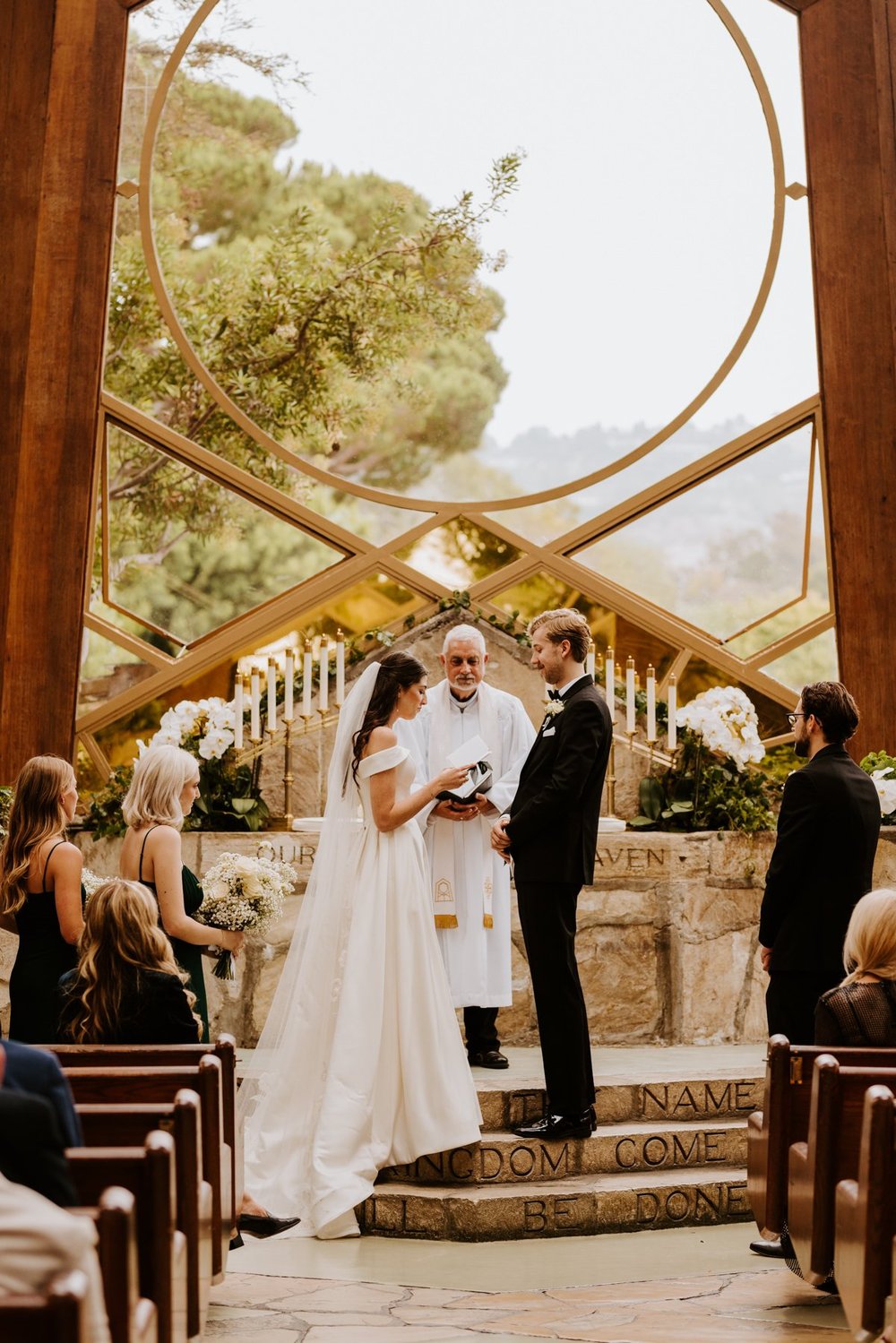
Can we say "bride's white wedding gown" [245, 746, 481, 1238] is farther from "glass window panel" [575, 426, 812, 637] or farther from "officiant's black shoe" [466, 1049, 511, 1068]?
"glass window panel" [575, 426, 812, 637]

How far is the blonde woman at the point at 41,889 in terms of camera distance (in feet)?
13.4

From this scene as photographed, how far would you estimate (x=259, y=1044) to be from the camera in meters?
4.67

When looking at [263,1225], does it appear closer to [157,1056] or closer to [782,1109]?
[157,1056]

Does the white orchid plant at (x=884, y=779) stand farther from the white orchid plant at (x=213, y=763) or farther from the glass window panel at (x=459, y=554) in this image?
the white orchid plant at (x=213, y=763)

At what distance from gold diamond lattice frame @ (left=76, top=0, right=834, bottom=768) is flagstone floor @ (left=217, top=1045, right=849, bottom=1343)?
3468mm

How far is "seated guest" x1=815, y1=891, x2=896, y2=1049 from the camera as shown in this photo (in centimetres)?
350

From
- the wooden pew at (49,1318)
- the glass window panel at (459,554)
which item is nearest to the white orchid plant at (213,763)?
the glass window panel at (459,554)

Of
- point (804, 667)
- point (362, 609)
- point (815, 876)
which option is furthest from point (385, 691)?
point (804, 667)

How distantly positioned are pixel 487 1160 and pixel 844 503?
410cm

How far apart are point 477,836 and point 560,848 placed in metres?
0.93

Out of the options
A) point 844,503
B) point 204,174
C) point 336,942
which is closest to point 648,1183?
point 336,942

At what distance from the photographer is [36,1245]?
70.5 inches

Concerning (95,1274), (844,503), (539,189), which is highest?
(539,189)

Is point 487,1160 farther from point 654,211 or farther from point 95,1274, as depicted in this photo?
point 654,211
